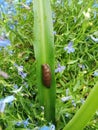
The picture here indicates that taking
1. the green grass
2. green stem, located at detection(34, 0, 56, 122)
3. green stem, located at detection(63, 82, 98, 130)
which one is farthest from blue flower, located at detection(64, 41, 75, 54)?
green stem, located at detection(63, 82, 98, 130)

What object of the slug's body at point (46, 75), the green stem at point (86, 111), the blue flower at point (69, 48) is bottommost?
the green stem at point (86, 111)

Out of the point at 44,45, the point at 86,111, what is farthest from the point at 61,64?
the point at 86,111

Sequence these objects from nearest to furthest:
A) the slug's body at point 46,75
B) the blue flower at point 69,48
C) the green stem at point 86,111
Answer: the green stem at point 86,111, the slug's body at point 46,75, the blue flower at point 69,48

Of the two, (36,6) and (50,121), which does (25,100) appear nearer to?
(50,121)

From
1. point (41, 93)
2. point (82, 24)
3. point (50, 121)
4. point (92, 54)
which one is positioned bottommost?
point (50, 121)

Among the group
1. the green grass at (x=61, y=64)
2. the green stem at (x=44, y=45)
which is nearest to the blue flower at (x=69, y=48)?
the green grass at (x=61, y=64)

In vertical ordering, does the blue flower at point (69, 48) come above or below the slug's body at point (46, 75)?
above

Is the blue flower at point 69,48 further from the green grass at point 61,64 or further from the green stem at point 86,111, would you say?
the green stem at point 86,111

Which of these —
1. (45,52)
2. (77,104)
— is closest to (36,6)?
(45,52)
